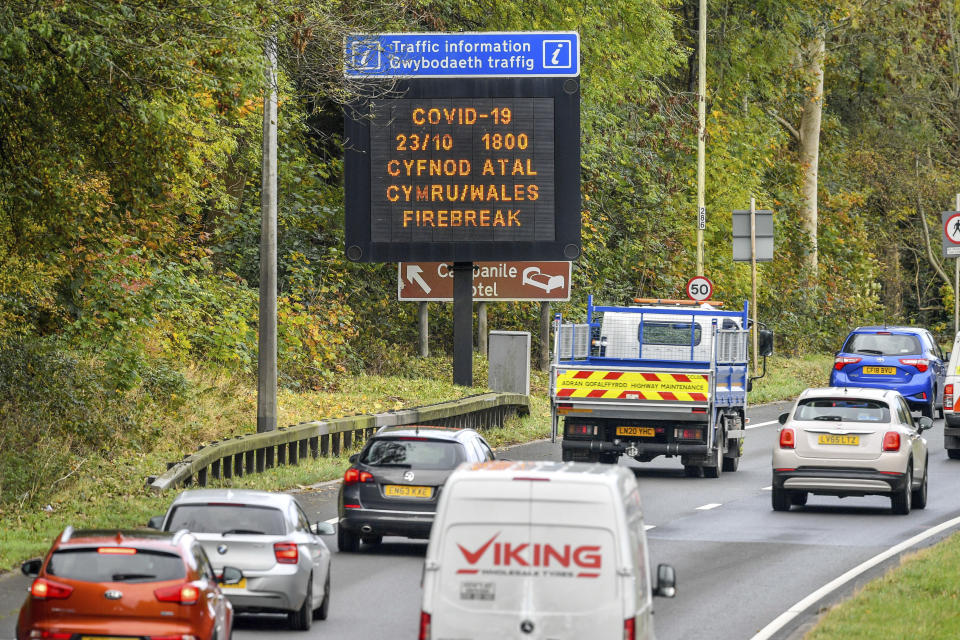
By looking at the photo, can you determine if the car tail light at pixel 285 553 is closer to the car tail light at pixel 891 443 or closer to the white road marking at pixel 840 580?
the white road marking at pixel 840 580

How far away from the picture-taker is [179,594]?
10906mm

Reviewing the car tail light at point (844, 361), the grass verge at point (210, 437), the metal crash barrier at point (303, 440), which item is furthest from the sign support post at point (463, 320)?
the car tail light at point (844, 361)

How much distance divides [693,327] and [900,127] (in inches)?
1782

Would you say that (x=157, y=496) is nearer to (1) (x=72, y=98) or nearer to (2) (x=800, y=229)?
(1) (x=72, y=98)

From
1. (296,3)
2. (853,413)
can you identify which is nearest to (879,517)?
(853,413)

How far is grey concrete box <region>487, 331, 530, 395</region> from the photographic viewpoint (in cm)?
3609

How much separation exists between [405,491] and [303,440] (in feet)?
27.8

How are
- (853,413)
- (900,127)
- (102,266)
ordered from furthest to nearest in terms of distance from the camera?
1. (900,127)
2. (102,266)
3. (853,413)

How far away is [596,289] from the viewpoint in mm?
46969

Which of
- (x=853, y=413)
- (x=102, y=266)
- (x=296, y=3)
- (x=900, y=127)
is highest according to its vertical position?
(x=900, y=127)

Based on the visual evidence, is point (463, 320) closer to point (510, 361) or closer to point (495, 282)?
point (510, 361)

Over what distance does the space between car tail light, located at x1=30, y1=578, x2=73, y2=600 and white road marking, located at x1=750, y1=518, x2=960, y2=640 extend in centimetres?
569

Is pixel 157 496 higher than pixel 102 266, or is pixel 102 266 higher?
pixel 102 266

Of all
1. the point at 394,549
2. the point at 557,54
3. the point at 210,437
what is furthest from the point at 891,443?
the point at 557,54
